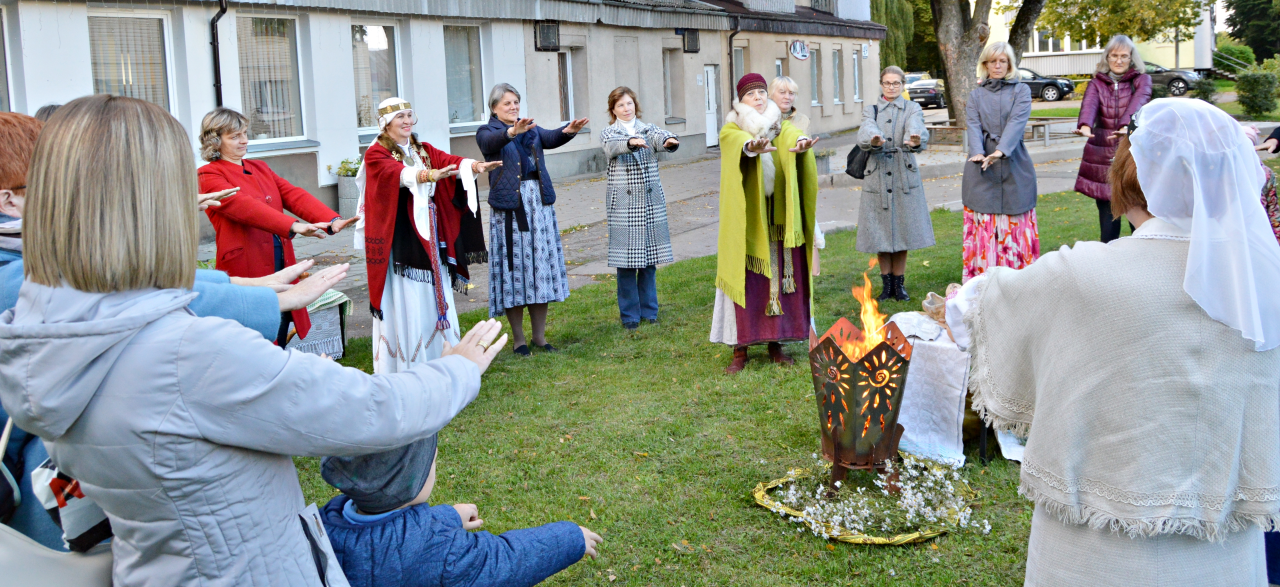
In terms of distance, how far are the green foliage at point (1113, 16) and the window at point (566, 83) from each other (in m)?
18.1

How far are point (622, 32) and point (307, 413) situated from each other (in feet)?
64.0

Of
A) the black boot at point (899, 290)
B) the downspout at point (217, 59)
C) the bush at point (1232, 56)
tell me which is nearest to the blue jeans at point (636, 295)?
the black boot at point (899, 290)

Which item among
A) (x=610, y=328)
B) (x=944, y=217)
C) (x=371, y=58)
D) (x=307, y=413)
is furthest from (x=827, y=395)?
(x=371, y=58)

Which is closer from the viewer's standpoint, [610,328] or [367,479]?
[367,479]

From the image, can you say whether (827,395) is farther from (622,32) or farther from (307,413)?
(622,32)

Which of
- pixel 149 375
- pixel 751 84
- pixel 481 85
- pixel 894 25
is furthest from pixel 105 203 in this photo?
pixel 894 25

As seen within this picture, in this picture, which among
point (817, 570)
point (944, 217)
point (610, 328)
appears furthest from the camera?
point (944, 217)

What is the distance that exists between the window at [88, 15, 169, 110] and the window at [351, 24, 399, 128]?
3.16 meters

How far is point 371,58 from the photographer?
15.4 metres

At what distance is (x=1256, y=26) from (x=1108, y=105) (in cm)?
5108

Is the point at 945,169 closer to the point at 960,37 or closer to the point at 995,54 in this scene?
the point at 960,37

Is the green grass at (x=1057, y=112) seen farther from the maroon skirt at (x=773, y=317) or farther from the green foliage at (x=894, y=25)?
the maroon skirt at (x=773, y=317)

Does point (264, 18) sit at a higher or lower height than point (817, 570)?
higher

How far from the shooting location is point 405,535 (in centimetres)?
248
